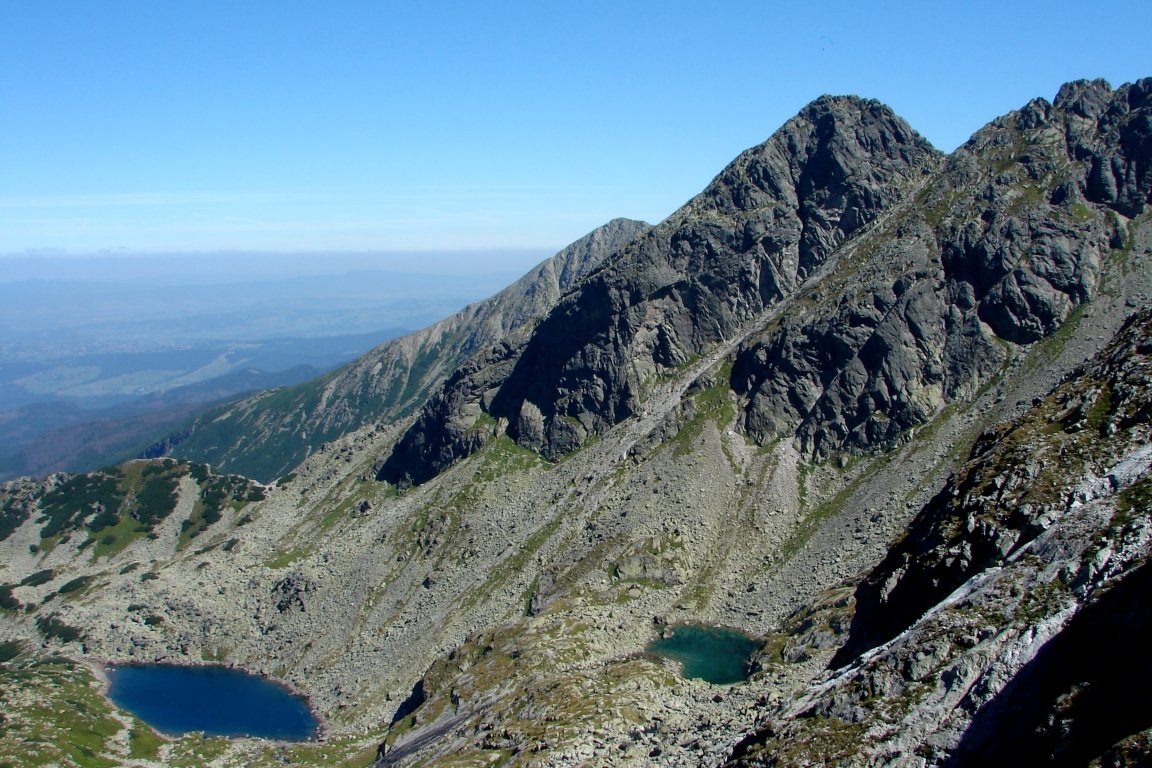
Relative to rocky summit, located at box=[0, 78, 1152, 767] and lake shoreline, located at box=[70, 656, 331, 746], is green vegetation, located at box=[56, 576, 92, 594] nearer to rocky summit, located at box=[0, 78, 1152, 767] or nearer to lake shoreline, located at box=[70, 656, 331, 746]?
rocky summit, located at box=[0, 78, 1152, 767]

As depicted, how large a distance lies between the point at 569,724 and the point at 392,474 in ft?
420

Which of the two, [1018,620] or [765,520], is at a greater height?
[1018,620]

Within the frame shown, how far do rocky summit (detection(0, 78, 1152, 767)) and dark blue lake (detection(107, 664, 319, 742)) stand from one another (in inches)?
169

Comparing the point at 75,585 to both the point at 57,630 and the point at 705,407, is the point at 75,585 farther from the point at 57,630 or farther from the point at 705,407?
the point at 705,407

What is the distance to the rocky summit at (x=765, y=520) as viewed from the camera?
43906 mm

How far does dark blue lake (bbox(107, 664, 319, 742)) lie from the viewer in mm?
127000

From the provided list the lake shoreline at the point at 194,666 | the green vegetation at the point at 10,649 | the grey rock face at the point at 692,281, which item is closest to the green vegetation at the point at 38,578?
the green vegetation at the point at 10,649

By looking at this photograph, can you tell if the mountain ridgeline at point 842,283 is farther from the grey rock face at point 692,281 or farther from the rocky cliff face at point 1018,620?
the rocky cliff face at point 1018,620

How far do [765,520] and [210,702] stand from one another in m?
99.8

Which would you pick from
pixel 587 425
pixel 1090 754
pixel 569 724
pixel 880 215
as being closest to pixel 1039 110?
pixel 880 215

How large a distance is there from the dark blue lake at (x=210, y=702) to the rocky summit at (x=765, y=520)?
4.30m

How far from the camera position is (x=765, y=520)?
138 m

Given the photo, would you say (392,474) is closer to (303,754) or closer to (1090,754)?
(303,754)

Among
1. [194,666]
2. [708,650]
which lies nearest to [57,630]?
[194,666]
